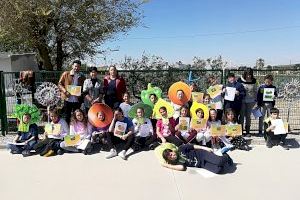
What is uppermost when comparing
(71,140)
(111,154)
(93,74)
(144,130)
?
(93,74)

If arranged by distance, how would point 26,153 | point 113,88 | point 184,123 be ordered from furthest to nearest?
point 113,88, point 184,123, point 26,153

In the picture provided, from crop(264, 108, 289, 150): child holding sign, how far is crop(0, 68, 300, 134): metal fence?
907mm

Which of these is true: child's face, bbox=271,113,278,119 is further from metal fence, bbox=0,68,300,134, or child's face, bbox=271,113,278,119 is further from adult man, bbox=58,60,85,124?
adult man, bbox=58,60,85,124

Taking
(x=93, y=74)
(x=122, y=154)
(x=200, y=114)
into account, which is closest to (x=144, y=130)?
(x=122, y=154)

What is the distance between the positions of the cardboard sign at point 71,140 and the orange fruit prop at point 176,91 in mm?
2169

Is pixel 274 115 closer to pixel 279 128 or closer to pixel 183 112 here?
pixel 279 128

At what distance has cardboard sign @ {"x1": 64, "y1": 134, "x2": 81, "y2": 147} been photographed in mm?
7816

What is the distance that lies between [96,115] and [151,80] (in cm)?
196

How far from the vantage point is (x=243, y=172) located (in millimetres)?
6621

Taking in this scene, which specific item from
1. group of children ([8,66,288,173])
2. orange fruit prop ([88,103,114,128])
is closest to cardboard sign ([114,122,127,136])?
group of children ([8,66,288,173])

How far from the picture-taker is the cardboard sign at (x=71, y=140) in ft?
25.6

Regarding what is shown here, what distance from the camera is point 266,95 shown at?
8695mm

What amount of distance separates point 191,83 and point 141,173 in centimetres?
327

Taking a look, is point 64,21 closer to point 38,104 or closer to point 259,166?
point 38,104
